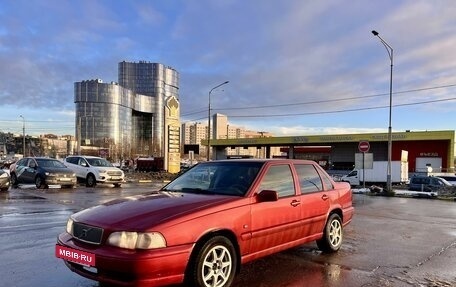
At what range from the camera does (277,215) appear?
19.8 ft

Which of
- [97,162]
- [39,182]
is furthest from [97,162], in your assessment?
[39,182]

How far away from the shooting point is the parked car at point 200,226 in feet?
14.9

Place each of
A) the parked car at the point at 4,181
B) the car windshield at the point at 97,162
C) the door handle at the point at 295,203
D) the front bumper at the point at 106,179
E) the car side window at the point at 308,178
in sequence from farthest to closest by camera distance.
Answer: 1. the car windshield at the point at 97,162
2. the front bumper at the point at 106,179
3. the parked car at the point at 4,181
4. the car side window at the point at 308,178
5. the door handle at the point at 295,203

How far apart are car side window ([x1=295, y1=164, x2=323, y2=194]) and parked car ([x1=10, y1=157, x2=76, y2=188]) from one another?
16875 millimetres

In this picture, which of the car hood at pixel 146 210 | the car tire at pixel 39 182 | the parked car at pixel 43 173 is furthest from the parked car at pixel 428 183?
the car hood at pixel 146 210

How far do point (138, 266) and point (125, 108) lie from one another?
4474 inches

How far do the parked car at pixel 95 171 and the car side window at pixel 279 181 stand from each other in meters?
19.1

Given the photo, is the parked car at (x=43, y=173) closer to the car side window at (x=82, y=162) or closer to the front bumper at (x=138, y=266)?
the car side window at (x=82, y=162)

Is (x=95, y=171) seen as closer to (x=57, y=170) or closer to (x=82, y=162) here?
(x=82, y=162)

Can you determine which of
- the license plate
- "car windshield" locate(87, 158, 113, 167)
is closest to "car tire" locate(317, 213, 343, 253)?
the license plate

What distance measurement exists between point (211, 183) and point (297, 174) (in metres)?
1.48

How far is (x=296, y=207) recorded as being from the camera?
6488mm

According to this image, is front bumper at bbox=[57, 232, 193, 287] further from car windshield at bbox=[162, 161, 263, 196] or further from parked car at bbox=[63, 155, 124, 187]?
parked car at bbox=[63, 155, 124, 187]

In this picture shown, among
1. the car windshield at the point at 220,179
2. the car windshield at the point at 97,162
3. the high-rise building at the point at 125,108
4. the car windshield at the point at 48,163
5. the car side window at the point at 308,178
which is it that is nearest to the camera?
the car windshield at the point at 220,179
